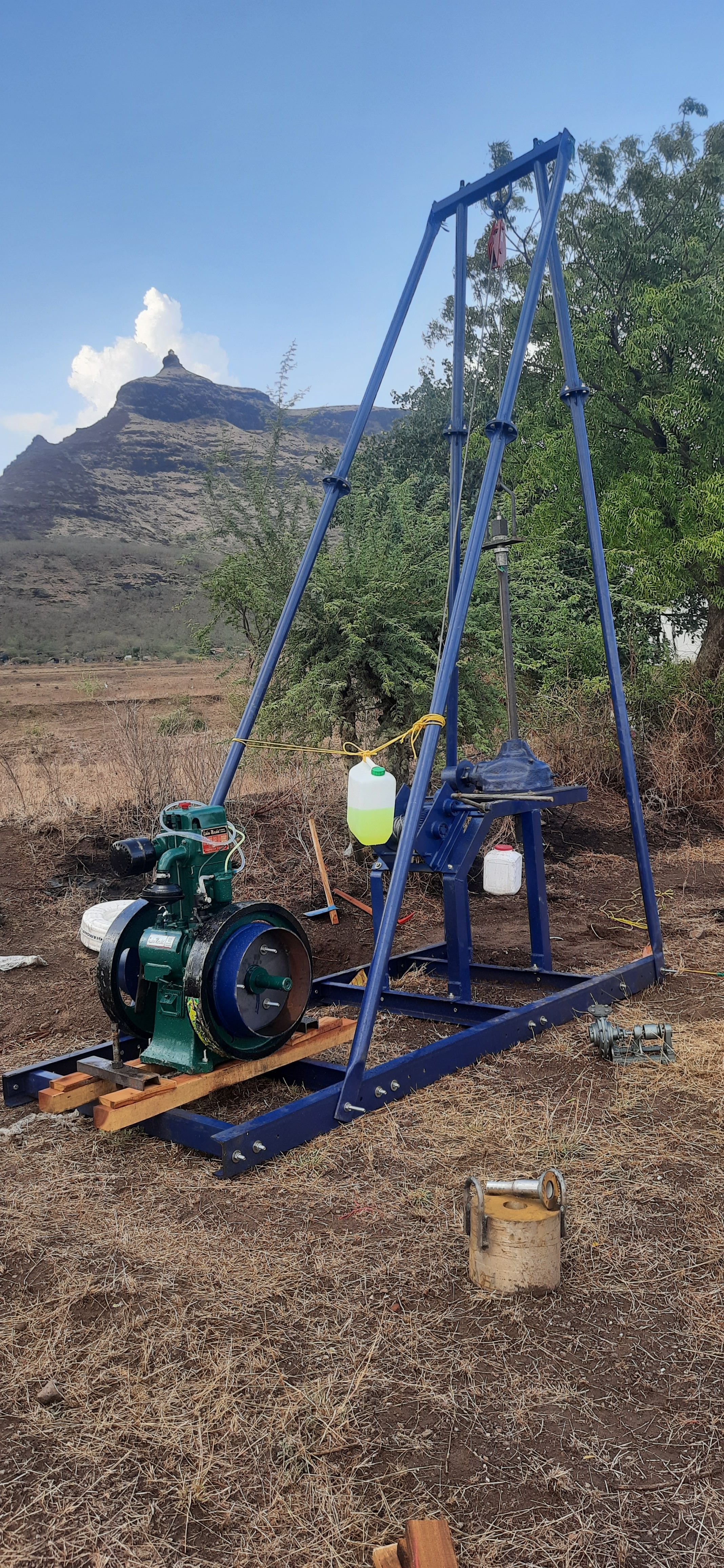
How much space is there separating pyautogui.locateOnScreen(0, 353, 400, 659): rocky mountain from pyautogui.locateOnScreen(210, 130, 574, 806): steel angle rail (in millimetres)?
4158

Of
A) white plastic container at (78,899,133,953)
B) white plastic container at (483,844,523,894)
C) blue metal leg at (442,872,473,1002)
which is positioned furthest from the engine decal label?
white plastic container at (483,844,523,894)

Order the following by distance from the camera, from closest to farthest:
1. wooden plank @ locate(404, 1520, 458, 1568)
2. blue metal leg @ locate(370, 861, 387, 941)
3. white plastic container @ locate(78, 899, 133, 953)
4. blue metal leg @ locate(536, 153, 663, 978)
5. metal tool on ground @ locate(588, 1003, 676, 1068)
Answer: wooden plank @ locate(404, 1520, 458, 1568) → metal tool on ground @ locate(588, 1003, 676, 1068) → blue metal leg @ locate(370, 861, 387, 941) → blue metal leg @ locate(536, 153, 663, 978) → white plastic container @ locate(78, 899, 133, 953)

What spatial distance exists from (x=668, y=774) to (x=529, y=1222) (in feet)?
27.6

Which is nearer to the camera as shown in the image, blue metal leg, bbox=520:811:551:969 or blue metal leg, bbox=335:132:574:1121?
blue metal leg, bbox=335:132:574:1121

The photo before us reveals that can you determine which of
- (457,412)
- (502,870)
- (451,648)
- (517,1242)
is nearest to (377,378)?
(457,412)

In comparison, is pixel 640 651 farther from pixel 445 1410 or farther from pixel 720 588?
pixel 445 1410

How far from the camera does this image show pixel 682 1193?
→ 300 cm

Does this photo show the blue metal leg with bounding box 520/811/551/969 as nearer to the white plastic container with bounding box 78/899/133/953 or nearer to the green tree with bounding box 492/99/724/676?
the white plastic container with bounding box 78/899/133/953

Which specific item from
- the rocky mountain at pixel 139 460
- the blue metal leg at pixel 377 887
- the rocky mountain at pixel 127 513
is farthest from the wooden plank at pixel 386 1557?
the rocky mountain at pixel 139 460

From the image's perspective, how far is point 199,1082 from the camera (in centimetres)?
347

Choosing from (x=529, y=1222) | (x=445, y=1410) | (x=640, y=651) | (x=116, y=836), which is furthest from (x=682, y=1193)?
(x=640, y=651)

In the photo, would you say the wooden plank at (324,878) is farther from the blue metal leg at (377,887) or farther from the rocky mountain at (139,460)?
the rocky mountain at (139,460)

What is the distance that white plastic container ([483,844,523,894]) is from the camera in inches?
264

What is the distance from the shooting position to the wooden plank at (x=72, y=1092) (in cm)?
346
